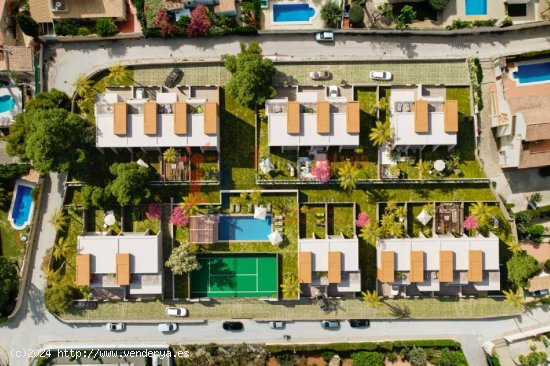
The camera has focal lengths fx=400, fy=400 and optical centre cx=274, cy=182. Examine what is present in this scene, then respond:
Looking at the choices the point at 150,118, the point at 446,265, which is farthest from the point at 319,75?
the point at 446,265

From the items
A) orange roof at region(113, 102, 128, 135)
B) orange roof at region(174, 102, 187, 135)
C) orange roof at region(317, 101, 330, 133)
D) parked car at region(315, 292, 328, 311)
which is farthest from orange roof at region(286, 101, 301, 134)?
parked car at region(315, 292, 328, 311)

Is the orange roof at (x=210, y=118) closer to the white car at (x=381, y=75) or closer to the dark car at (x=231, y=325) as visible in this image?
the white car at (x=381, y=75)

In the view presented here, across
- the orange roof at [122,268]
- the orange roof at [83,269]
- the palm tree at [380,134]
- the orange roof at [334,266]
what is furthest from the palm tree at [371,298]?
the orange roof at [83,269]

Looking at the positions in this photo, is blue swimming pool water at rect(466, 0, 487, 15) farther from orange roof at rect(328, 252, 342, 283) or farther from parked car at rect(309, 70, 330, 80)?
orange roof at rect(328, 252, 342, 283)

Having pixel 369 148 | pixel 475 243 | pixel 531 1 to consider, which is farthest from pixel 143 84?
pixel 531 1

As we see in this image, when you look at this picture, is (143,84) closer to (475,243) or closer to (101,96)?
(101,96)
